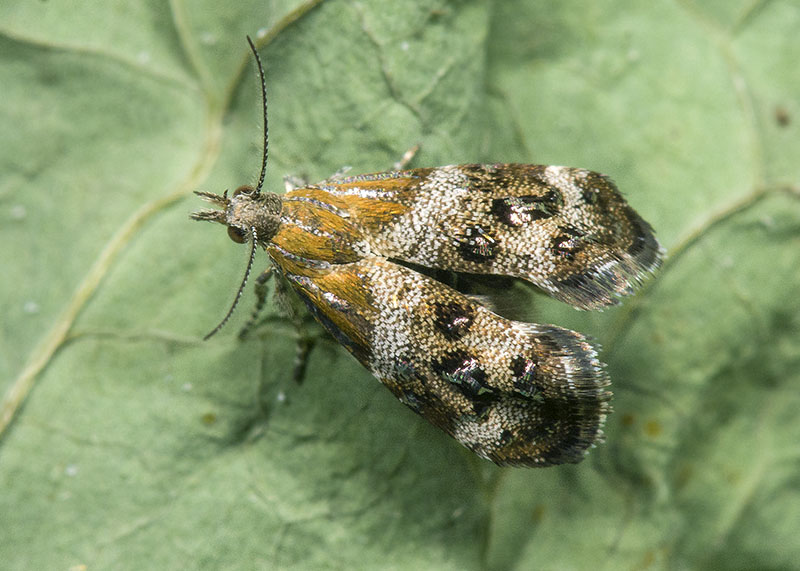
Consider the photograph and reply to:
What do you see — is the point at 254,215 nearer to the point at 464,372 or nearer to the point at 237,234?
the point at 237,234

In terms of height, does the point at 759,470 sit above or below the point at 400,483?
above

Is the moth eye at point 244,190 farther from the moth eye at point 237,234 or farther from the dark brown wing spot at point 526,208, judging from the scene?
the dark brown wing spot at point 526,208

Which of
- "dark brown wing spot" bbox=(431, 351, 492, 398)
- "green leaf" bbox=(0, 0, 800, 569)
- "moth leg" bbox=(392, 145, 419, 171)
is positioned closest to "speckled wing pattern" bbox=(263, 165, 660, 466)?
"dark brown wing spot" bbox=(431, 351, 492, 398)

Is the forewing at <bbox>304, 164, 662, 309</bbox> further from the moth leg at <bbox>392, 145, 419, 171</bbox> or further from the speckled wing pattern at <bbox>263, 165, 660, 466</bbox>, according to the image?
the moth leg at <bbox>392, 145, 419, 171</bbox>

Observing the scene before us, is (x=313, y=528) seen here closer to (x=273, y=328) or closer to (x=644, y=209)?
(x=273, y=328)

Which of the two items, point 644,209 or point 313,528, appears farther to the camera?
point 644,209

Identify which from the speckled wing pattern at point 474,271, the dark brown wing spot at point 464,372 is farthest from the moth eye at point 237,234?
the dark brown wing spot at point 464,372

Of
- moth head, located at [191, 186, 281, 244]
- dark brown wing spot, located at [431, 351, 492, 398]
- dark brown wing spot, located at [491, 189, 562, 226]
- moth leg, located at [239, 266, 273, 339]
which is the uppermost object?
dark brown wing spot, located at [491, 189, 562, 226]

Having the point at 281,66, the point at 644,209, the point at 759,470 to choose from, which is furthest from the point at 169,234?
the point at 759,470
